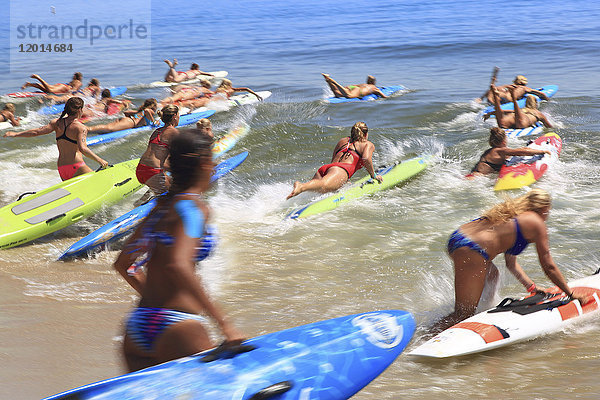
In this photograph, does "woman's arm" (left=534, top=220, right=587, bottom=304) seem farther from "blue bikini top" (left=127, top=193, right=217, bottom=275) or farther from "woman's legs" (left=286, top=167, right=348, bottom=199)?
"woman's legs" (left=286, top=167, right=348, bottom=199)

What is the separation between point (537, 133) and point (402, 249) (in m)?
6.05

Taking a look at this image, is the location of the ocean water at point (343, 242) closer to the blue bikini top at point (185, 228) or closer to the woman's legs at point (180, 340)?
the woman's legs at point (180, 340)

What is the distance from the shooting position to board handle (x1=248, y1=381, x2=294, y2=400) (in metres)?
2.90

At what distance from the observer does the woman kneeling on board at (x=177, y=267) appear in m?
2.53

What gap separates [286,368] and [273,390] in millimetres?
158

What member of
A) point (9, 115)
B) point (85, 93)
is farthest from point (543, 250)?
point (85, 93)

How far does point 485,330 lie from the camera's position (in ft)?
13.6

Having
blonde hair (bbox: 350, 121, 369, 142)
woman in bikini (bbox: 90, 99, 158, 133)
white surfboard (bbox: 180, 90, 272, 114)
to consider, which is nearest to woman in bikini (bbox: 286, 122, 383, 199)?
blonde hair (bbox: 350, 121, 369, 142)

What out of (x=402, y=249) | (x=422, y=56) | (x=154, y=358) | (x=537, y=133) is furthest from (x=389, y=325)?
(x=422, y=56)

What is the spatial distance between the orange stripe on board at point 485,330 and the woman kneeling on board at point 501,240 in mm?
242

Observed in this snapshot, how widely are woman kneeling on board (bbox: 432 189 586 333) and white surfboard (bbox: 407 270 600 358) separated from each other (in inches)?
7.3

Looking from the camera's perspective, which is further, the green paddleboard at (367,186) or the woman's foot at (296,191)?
the woman's foot at (296,191)

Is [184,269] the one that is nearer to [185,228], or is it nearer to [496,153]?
[185,228]

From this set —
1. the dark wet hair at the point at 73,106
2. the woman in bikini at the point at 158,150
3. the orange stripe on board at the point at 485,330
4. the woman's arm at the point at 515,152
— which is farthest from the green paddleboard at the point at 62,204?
the woman's arm at the point at 515,152
